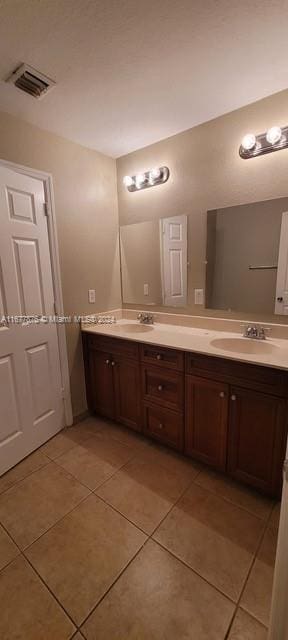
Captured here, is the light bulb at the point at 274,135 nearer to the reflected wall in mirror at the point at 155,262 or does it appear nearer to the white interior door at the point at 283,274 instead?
the white interior door at the point at 283,274

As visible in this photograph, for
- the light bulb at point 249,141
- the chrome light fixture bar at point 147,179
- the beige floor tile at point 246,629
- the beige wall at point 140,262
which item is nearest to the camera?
the beige floor tile at point 246,629

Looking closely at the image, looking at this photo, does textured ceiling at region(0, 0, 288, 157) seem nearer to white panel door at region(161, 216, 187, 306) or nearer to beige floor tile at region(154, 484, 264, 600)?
white panel door at region(161, 216, 187, 306)

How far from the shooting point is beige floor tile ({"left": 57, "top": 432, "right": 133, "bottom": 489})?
5.53ft

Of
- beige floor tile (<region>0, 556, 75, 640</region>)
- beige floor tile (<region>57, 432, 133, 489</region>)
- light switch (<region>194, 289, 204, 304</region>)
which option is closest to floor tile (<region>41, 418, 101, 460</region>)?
beige floor tile (<region>57, 432, 133, 489</region>)

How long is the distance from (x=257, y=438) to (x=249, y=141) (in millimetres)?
1753

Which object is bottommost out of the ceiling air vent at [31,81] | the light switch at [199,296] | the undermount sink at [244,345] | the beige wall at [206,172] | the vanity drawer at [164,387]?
the vanity drawer at [164,387]

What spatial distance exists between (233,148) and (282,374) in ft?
4.83

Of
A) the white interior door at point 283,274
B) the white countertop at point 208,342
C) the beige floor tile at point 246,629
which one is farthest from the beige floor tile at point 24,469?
the white interior door at point 283,274

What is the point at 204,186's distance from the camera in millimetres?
1867

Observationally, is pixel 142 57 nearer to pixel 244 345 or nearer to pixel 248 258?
pixel 248 258

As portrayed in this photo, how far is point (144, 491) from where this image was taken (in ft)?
5.11

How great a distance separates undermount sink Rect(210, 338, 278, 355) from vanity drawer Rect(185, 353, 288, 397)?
20 cm

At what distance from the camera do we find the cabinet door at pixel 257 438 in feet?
4.38

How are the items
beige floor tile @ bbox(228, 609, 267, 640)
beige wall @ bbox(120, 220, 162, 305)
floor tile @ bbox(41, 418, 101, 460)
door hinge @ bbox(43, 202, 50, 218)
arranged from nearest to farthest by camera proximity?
1. beige floor tile @ bbox(228, 609, 267, 640)
2. door hinge @ bbox(43, 202, 50, 218)
3. floor tile @ bbox(41, 418, 101, 460)
4. beige wall @ bbox(120, 220, 162, 305)
